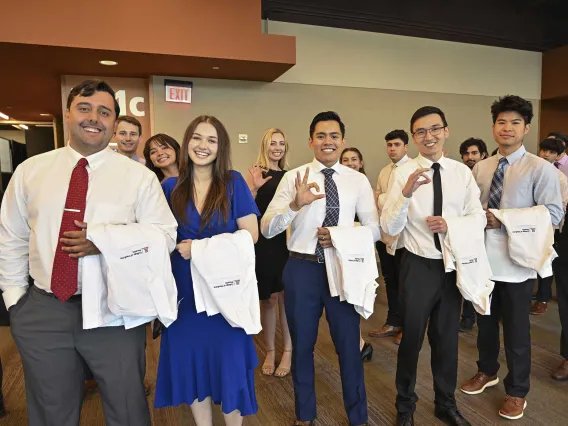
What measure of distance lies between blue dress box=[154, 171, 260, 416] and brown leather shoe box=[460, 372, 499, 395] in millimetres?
1652

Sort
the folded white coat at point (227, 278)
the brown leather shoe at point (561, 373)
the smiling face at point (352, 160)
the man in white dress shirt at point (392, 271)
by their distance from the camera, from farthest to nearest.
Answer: the smiling face at point (352, 160) < the man in white dress shirt at point (392, 271) < the brown leather shoe at point (561, 373) < the folded white coat at point (227, 278)

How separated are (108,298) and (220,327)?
53cm

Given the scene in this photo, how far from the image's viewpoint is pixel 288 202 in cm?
231

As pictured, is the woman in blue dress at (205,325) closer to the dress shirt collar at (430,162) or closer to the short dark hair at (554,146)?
the dress shirt collar at (430,162)

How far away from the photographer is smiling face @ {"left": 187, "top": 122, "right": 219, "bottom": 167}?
188 cm

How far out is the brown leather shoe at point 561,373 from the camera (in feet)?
9.64

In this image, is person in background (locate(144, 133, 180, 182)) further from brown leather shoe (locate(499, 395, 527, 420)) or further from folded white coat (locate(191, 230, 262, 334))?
brown leather shoe (locate(499, 395, 527, 420))

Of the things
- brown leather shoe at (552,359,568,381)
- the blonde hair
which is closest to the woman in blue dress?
the blonde hair

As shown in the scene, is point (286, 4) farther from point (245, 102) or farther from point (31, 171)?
point (31, 171)

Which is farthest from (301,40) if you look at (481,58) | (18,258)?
(18,258)

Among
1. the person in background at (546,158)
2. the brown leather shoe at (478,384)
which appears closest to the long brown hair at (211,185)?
the brown leather shoe at (478,384)

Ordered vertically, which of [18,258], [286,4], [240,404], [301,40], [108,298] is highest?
[286,4]

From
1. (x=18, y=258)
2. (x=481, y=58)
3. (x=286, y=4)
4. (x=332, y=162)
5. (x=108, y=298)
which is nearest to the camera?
(x=108, y=298)

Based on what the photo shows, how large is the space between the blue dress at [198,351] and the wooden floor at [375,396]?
72 centimetres
